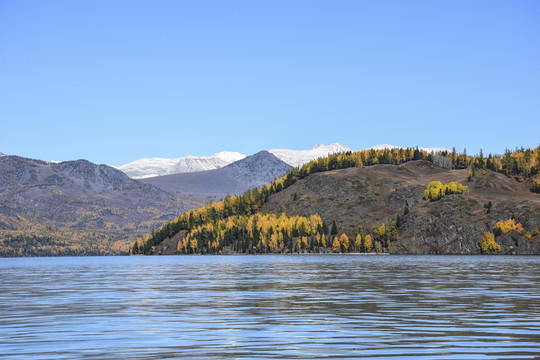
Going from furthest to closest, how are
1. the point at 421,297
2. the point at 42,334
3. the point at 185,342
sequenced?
the point at 421,297, the point at 42,334, the point at 185,342

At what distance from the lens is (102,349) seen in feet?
94.8

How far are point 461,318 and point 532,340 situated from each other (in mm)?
9978

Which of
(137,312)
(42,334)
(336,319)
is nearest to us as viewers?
(42,334)

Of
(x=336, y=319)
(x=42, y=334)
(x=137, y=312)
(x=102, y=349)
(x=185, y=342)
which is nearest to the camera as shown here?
(x=102, y=349)

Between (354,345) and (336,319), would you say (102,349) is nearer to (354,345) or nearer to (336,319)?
(354,345)

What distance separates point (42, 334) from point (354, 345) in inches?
672

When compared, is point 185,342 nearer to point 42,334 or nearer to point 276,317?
point 42,334

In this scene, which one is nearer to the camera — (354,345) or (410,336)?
(354,345)

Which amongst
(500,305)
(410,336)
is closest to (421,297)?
(500,305)

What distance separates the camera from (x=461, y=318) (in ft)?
132

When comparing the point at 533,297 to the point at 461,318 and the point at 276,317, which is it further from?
the point at 276,317

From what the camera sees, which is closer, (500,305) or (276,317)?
(276,317)

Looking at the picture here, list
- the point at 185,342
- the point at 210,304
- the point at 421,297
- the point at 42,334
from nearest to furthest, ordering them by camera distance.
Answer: the point at 185,342
the point at 42,334
the point at 210,304
the point at 421,297

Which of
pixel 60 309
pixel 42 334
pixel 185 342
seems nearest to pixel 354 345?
pixel 185 342
